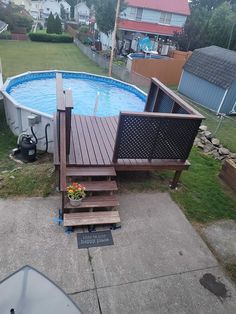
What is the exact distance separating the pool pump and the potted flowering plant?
10.3 feet

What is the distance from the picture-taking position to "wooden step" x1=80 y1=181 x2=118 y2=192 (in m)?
5.24

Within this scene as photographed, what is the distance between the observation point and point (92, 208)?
5.12 meters

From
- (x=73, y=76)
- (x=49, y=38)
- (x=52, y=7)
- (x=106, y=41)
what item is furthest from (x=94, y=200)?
(x=52, y=7)

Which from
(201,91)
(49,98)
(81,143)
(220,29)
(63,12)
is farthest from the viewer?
(63,12)

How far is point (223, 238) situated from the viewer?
5.26 meters

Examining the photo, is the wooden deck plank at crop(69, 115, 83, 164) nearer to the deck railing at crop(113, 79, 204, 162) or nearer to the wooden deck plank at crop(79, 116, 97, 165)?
the wooden deck plank at crop(79, 116, 97, 165)

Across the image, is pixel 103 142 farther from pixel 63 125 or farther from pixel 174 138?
pixel 174 138

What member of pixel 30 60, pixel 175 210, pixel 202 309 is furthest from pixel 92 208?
pixel 30 60

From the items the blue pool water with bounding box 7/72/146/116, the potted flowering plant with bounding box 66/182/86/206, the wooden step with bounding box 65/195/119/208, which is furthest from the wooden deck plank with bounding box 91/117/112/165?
the blue pool water with bounding box 7/72/146/116

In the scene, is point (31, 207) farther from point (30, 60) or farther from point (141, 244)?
point (30, 60)

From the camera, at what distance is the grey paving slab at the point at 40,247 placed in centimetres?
404

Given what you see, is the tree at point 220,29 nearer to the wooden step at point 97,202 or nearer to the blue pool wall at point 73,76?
the blue pool wall at point 73,76

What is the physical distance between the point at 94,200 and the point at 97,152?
4.14ft

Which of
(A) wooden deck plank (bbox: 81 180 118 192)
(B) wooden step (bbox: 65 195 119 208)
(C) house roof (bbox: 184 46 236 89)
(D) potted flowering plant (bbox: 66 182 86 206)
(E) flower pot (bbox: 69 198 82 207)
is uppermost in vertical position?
(C) house roof (bbox: 184 46 236 89)
